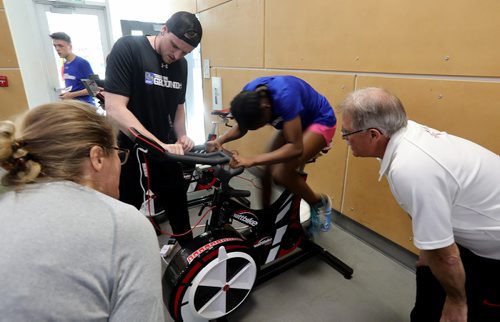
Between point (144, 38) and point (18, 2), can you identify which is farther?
point (18, 2)

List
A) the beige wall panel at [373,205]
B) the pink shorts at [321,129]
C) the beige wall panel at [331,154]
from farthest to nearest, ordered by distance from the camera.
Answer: the beige wall panel at [331,154] < the beige wall panel at [373,205] < the pink shorts at [321,129]

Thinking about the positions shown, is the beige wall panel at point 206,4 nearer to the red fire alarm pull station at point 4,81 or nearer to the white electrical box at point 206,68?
the white electrical box at point 206,68

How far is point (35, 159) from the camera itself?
0.61m

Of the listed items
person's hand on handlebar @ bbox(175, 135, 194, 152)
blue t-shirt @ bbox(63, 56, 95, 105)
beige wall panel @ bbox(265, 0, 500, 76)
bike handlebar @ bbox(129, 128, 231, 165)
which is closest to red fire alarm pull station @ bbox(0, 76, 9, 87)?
blue t-shirt @ bbox(63, 56, 95, 105)

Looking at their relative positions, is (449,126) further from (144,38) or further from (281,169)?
(144,38)

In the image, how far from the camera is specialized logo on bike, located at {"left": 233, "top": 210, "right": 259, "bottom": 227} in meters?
1.73

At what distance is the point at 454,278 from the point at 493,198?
341 mm

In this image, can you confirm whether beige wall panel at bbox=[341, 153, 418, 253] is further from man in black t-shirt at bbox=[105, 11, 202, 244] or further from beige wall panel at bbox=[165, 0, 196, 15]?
beige wall panel at bbox=[165, 0, 196, 15]

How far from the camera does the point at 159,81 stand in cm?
163

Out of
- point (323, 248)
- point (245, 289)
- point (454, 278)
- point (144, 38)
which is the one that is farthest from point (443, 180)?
point (144, 38)

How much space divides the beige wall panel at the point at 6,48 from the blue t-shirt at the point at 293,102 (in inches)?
104

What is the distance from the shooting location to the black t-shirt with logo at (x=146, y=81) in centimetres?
150

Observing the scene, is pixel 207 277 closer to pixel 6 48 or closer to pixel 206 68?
pixel 6 48

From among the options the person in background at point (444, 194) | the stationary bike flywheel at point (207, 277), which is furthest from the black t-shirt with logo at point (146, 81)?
the person in background at point (444, 194)
